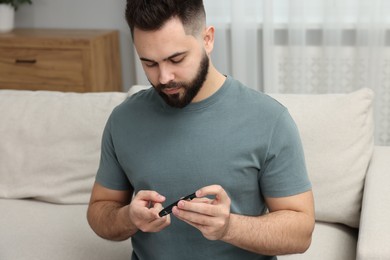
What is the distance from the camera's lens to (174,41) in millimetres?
1565

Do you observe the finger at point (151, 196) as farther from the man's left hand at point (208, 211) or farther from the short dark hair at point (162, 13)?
the short dark hair at point (162, 13)

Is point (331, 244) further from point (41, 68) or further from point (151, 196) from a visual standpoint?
point (41, 68)

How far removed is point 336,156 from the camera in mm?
2094

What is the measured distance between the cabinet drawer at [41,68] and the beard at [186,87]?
2194 millimetres

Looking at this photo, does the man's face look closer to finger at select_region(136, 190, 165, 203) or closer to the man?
the man

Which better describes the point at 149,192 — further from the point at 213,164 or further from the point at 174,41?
the point at 174,41

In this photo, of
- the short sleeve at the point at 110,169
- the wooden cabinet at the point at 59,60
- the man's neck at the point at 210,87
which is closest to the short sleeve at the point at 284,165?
the man's neck at the point at 210,87

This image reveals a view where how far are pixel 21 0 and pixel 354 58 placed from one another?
188cm

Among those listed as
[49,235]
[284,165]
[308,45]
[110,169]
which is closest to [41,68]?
A: [308,45]

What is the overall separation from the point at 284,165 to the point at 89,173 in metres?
0.91

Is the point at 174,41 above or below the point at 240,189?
above

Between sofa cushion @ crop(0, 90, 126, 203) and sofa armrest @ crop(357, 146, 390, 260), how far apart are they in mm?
863

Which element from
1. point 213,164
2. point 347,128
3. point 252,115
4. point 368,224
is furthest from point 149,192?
point 347,128

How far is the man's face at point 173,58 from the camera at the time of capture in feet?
5.12
